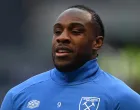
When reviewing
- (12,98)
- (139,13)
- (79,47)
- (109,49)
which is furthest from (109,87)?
(139,13)

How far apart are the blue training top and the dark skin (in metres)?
0.05

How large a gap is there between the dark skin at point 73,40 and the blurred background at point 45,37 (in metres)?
4.73

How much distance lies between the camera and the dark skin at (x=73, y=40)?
2471mm

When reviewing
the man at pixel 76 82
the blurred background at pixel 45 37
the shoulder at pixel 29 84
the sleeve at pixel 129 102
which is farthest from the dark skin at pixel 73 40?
the blurred background at pixel 45 37

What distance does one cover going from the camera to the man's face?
247 cm

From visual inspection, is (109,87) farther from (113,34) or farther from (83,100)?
(113,34)

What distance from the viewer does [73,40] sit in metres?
2.47

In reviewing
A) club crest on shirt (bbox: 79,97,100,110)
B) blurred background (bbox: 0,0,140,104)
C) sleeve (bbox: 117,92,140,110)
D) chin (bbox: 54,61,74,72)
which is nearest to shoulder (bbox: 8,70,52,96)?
chin (bbox: 54,61,74,72)

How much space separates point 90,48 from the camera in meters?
2.54

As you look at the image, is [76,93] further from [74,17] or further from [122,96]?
[74,17]

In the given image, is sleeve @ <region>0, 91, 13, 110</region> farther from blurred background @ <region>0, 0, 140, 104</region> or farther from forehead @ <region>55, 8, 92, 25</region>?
blurred background @ <region>0, 0, 140, 104</region>

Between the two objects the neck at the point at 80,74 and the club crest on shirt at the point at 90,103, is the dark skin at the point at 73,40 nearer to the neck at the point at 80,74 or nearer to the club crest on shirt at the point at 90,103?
the neck at the point at 80,74

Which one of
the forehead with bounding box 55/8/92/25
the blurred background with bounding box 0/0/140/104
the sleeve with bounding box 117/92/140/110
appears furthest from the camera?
the blurred background with bounding box 0/0/140/104

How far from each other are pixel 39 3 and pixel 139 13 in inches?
61.8
